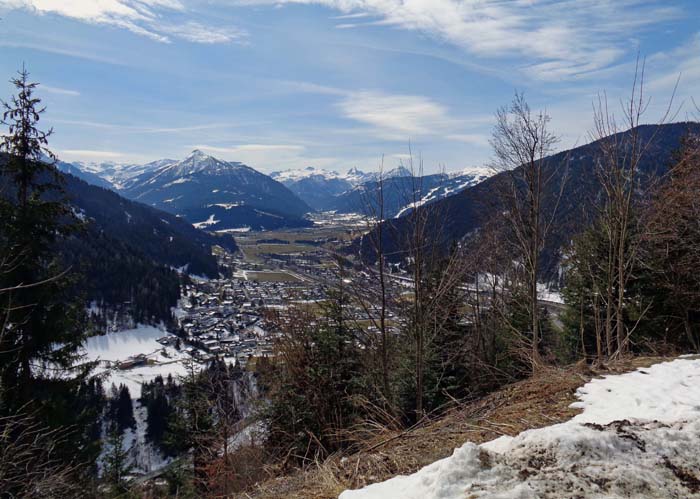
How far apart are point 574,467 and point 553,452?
0.14 meters

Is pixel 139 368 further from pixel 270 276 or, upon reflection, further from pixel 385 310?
pixel 385 310

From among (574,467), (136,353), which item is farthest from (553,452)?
(136,353)

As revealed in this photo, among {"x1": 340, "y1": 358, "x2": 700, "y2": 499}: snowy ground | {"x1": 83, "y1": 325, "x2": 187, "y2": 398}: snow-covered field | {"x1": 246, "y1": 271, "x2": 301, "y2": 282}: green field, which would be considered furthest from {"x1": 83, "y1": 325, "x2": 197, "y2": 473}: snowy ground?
{"x1": 340, "y1": 358, "x2": 700, "y2": 499}: snowy ground

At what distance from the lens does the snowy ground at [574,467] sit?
7.53 feet

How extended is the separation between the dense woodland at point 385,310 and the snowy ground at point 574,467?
1.87 m

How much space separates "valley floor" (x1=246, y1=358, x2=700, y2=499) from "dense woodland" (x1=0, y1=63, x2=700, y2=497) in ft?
3.01

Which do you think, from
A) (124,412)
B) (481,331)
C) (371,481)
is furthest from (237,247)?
(371,481)

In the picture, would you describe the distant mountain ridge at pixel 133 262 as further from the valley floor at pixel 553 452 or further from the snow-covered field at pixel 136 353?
the valley floor at pixel 553 452

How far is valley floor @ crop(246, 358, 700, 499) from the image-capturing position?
235 cm

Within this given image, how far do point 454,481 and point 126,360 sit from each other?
84.5 m

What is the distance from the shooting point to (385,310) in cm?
991

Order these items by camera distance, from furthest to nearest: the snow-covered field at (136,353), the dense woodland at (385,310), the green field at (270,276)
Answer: the green field at (270,276) < the snow-covered field at (136,353) < the dense woodland at (385,310)

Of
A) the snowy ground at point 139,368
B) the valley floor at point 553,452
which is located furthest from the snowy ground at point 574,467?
the snowy ground at point 139,368

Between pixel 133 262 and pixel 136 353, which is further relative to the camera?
pixel 133 262
